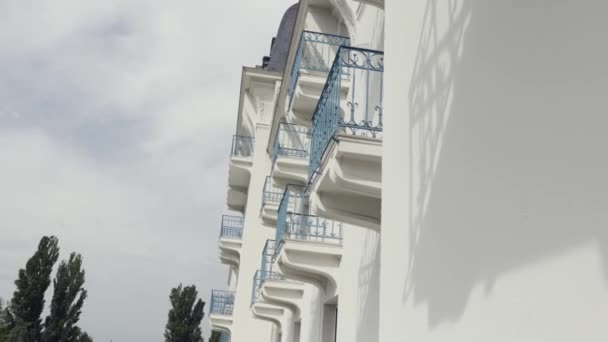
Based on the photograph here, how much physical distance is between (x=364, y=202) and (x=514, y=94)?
3.20 metres

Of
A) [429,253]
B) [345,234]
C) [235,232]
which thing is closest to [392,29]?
[429,253]

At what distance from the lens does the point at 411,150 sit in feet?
12.6

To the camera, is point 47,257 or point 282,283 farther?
point 47,257

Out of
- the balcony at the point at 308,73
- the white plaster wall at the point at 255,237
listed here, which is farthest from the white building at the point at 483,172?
the white plaster wall at the point at 255,237

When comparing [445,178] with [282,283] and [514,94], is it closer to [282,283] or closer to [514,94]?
[514,94]

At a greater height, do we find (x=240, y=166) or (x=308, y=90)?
(x=240, y=166)

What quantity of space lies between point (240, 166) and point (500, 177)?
17.2 m

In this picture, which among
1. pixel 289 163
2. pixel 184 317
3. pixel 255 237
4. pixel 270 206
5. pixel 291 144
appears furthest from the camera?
pixel 184 317

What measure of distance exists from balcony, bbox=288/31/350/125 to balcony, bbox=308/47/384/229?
3625 mm

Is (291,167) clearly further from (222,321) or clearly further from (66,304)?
(66,304)

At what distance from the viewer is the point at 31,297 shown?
3712 centimetres

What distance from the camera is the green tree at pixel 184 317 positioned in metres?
36.2

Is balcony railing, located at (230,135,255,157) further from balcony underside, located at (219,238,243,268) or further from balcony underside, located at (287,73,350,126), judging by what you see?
balcony underside, located at (287,73,350,126)

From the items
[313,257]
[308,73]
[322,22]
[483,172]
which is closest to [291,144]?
[322,22]
